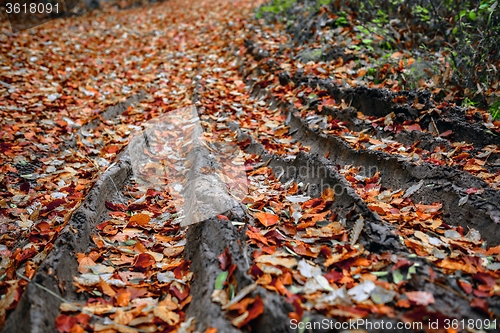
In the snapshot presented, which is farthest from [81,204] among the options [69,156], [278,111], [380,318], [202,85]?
[202,85]

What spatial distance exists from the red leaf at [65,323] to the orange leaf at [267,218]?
3.86ft

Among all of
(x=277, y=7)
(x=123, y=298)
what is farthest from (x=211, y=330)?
(x=277, y=7)

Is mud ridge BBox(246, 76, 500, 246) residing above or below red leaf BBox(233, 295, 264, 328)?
above

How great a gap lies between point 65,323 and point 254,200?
1.40 meters

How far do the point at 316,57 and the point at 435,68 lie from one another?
155cm

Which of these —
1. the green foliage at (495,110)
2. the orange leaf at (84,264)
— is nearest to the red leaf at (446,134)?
the green foliage at (495,110)

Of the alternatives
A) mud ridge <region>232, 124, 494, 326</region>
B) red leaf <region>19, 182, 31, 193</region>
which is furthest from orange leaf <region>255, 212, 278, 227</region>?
red leaf <region>19, 182, 31, 193</region>

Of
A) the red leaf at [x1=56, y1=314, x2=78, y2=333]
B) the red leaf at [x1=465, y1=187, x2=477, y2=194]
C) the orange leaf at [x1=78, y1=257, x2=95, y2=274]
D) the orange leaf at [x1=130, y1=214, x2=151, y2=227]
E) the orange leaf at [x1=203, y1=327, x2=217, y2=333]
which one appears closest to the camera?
the orange leaf at [x1=203, y1=327, x2=217, y2=333]

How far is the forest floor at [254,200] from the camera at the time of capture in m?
1.71

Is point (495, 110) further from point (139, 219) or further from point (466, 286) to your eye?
point (139, 219)

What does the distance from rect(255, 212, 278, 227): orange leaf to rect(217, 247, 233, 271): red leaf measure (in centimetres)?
44

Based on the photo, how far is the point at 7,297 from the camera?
1835mm

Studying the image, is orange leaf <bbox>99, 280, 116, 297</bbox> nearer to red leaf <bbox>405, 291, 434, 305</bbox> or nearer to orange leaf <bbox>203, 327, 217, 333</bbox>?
orange leaf <bbox>203, 327, 217, 333</bbox>

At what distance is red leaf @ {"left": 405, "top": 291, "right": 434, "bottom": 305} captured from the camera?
5.35 feet
